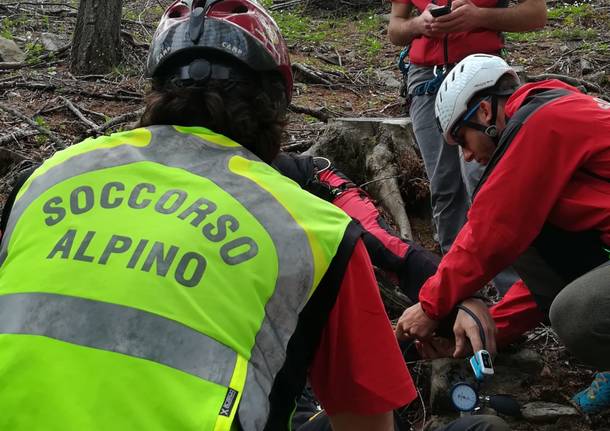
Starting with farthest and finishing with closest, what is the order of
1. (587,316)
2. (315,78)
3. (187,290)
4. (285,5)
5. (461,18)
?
(285,5) < (315,78) < (461,18) < (587,316) < (187,290)

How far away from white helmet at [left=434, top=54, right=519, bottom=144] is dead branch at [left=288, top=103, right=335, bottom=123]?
291cm

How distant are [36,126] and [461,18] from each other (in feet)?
11.7

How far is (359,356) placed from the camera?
167 cm

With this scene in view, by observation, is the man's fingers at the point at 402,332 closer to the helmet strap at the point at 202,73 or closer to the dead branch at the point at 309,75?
the helmet strap at the point at 202,73

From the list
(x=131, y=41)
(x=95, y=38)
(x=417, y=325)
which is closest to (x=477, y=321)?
(x=417, y=325)

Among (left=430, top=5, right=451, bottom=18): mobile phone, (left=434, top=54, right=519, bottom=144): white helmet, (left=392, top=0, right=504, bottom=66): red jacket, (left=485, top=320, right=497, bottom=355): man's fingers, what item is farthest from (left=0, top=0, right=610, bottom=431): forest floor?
(left=430, top=5, right=451, bottom=18): mobile phone

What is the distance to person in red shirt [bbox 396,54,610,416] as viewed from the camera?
273 cm

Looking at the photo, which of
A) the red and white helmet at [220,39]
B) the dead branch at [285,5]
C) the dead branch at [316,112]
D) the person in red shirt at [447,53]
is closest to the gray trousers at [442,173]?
the person in red shirt at [447,53]

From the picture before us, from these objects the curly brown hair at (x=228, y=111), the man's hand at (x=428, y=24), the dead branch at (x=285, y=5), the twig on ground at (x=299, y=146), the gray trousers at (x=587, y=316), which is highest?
the curly brown hair at (x=228, y=111)

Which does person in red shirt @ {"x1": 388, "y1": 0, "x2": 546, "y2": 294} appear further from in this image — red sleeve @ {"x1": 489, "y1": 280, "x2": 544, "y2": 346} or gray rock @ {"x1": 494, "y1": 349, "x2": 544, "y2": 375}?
red sleeve @ {"x1": 489, "y1": 280, "x2": 544, "y2": 346}

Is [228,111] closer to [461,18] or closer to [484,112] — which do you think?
[484,112]

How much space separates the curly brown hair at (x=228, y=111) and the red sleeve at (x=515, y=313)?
1.78 metres

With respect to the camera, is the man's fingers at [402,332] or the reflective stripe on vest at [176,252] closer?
the reflective stripe on vest at [176,252]

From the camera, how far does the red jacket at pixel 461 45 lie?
4027mm
